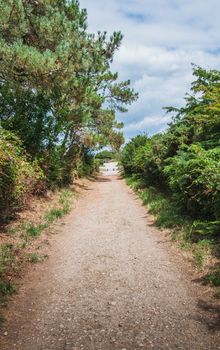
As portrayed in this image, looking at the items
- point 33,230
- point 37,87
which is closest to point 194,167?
point 33,230

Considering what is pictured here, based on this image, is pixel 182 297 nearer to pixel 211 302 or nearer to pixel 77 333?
pixel 211 302

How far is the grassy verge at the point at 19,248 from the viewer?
6196 millimetres

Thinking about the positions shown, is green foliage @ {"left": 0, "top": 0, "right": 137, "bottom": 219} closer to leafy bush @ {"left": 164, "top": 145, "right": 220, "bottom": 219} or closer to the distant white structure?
leafy bush @ {"left": 164, "top": 145, "right": 220, "bottom": 219}

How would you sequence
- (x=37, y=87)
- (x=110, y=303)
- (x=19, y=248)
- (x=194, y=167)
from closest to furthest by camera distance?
(x=110, y=303) → (x=19, y=248) → (x=194, y=167) → (x=37, y=87)

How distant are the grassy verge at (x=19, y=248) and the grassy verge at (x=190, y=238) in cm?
319

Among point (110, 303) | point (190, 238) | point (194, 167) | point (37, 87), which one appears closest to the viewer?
point (110, 303)

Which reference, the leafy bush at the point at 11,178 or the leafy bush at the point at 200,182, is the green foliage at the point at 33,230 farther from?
the leafy bush at the point at 200,182

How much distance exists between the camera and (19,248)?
812 cm

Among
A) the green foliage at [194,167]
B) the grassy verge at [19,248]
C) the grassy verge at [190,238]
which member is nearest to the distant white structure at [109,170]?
the green foliage at [194,167]

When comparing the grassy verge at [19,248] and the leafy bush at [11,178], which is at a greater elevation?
the leafy bush at [11,178]

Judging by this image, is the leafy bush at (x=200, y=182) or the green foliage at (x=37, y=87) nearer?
the leafy bush at (x=200, y=182)

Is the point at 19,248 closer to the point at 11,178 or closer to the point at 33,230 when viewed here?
the point at 33,230

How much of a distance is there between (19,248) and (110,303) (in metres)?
3.26

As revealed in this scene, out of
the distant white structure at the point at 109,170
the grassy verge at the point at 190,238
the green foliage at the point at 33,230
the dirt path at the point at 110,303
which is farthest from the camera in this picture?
the distant white structure at the point at 109,170
